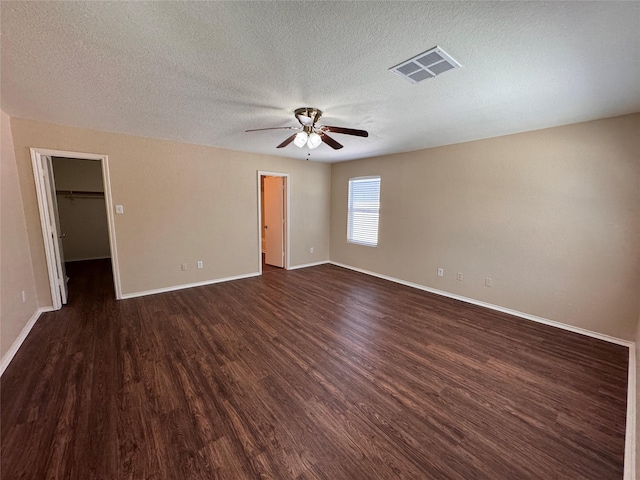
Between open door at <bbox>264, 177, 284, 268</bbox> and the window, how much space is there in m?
1.55

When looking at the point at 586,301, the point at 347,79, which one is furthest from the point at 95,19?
the point at 586,301

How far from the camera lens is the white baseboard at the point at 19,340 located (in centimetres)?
217

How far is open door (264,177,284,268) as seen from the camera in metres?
5.47

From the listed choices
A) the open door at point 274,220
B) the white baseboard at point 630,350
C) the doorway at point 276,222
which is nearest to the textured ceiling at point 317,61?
the white baseboard at point 630,350

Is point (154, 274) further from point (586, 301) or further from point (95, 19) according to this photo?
point (586, 301)

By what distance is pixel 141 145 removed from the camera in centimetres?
365

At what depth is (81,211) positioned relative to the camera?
619cm

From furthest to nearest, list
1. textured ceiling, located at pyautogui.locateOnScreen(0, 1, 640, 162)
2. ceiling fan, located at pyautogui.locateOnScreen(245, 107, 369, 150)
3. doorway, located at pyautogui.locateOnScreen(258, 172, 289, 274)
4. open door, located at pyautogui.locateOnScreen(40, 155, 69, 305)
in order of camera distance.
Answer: doorway, located at pyautogui.locateOnScreen(258, 172, 289, 274), open door, located at pyautogui.locateOnScreen(40, 155, 69, 305), ceiling fan, located at pyautogui.locateOnScreen(245, 107, 369, 150), textured ceiling, located at pyautogui.locateOnScreen(0, 1, 640, 162)

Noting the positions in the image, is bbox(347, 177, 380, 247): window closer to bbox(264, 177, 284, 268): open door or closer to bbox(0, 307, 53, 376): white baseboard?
bbox(264, 177, 284, 268): open door

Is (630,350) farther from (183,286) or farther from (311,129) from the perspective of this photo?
(183,286)

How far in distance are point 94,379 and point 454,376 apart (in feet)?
9.97

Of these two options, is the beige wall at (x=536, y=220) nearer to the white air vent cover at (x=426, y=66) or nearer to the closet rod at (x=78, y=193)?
the white air vent cover at (x=426, y=66)

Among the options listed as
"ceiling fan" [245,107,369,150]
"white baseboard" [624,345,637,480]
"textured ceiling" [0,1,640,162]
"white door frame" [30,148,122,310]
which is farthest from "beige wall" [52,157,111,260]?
"white baseboard" [624,345,637,480]

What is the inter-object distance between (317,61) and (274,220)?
13.9 feet
